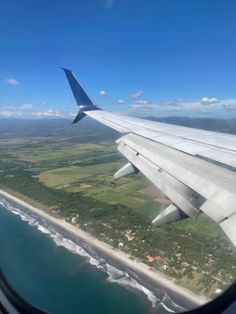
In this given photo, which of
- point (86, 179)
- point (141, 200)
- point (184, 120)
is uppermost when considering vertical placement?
point (184, 120)

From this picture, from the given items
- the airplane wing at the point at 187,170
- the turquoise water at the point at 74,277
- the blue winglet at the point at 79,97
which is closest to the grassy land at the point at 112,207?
the airplane wing at the point at 187,170

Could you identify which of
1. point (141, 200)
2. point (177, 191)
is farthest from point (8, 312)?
point (141, 200)

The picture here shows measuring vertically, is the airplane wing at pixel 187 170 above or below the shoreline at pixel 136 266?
above

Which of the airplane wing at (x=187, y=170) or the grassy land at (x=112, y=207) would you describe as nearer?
the airplane wing at (x=187, y=170)

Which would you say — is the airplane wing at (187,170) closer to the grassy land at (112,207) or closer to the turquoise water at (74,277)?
the grassy land at (112,207)

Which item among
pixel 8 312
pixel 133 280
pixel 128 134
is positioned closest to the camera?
pixel 8 312

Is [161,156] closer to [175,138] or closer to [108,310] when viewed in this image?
[175,138]

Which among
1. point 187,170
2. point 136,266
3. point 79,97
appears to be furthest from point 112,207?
point 187,170
